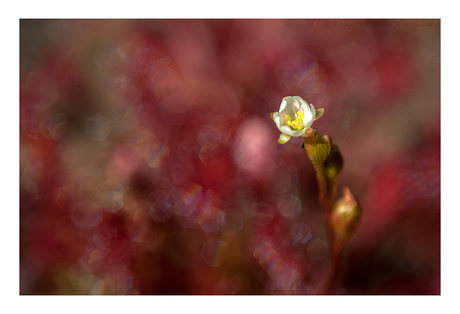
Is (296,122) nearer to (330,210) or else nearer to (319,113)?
(319,113)

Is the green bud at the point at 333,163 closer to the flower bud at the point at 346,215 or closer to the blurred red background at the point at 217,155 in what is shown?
the flower bud at the point at 346,215

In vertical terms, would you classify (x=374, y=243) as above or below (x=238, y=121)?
below

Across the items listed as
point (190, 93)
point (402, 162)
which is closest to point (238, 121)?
point (190, 93)

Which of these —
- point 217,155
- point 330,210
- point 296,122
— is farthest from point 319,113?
point 217,155

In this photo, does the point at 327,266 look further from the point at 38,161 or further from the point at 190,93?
the point at 38,161

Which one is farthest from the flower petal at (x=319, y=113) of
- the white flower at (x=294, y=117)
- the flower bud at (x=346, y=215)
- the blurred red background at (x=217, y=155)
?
the blurred red background at (x=217, y=155)

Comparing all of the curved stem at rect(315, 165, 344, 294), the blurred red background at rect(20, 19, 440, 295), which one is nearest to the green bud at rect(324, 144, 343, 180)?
the curved stem at rect(315, 165, 344, 294)

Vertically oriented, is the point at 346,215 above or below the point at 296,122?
below
